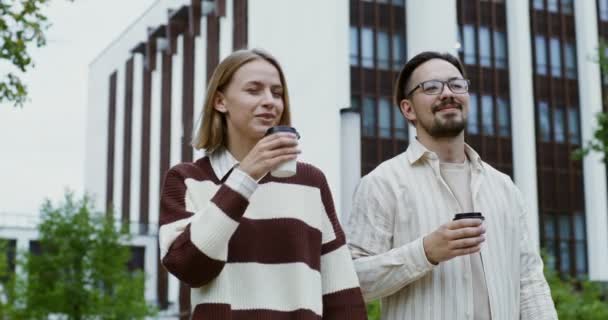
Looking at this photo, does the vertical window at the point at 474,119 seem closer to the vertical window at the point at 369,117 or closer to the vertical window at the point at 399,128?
the vertical window at the point at 399,128

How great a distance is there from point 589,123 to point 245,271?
42.1 meters

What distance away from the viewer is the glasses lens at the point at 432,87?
13.5 feet

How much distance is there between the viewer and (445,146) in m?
4.22

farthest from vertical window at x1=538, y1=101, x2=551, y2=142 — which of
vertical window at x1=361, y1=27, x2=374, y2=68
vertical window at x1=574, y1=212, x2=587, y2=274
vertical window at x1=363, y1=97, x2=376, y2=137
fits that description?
vertical window at x1=361, y1=27, x2=374, y2=68

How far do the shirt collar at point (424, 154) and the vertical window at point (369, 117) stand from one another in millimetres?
35072

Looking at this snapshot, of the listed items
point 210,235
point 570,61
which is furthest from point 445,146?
point 570,61

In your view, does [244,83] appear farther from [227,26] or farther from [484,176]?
[227,26]

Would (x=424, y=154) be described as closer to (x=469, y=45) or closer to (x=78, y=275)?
(x=78, y=275)

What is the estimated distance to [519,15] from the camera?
42469mm

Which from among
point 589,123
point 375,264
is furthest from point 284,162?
point 589,123

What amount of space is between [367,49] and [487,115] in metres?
6.16

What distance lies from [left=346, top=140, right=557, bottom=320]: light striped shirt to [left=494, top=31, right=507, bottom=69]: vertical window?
129ft

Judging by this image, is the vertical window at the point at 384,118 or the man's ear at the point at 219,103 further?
the vertical window at the point at 384,118

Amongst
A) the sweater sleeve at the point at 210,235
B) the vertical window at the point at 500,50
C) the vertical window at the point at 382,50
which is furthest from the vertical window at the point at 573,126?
the sweater sleeve at the point at 210,235
